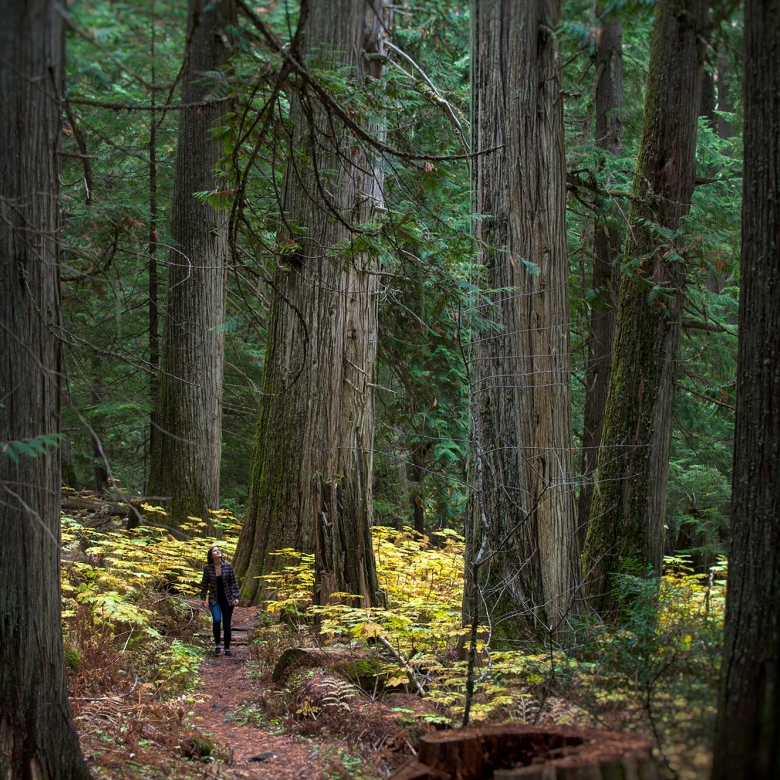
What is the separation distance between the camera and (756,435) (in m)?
3.40

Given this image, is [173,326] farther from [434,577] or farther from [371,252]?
[371,252]

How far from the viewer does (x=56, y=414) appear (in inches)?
182

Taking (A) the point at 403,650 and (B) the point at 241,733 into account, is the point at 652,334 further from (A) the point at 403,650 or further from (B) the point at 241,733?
(B) the point at 241,733

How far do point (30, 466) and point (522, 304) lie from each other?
180 inches

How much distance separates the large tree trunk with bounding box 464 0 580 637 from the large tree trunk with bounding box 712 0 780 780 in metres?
3.61

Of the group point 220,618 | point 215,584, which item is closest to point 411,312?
point 215,584

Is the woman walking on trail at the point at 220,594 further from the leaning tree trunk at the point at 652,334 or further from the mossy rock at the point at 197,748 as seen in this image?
the leaning tree trunk at the point at 652,334

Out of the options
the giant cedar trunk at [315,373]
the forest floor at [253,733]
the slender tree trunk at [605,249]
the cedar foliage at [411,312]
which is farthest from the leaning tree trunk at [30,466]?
the slender tree trunk at [605,249]

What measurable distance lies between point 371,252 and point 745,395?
3.55m

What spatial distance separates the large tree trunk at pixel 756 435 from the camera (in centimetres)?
313

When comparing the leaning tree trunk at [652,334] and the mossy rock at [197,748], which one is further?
the leaning tree trunk at [652,334]

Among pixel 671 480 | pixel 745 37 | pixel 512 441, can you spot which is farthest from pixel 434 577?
pixel 745 37

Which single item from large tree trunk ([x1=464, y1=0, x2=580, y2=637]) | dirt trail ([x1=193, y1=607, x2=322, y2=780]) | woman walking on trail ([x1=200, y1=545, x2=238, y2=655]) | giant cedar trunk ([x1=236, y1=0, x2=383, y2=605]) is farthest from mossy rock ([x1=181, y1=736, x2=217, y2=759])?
giant cedar trunk ([x1=236, y1=0, x2=383, y2=605])

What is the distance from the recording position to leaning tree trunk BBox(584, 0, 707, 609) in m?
8.84
